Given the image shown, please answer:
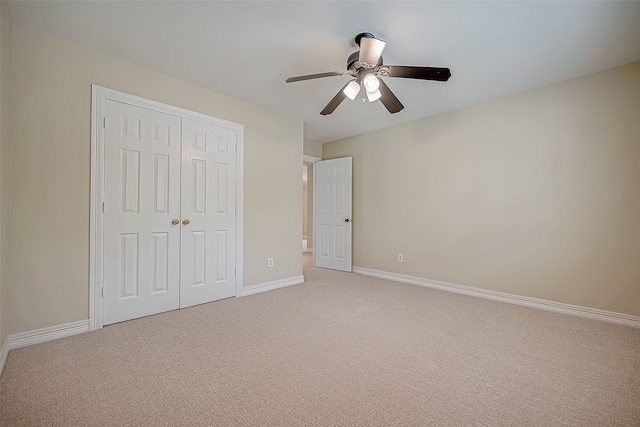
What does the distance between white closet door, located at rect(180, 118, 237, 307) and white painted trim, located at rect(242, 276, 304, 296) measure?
20 centimetres

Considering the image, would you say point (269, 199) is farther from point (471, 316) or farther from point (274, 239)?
point (471, 316)

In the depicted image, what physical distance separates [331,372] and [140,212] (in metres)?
2.25

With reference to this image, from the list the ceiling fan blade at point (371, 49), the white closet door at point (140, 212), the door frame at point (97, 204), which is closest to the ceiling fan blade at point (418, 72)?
the ceiling fan blade at point (371, 49)

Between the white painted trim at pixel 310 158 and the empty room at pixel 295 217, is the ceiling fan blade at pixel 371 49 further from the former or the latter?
the white painted trim at pixel 310 158

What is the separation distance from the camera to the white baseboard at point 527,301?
2.67 m

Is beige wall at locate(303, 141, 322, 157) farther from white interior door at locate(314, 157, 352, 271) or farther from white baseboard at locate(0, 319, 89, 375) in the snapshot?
white baseboard at locate(0, 319, 89, 375)

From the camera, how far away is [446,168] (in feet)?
12.7

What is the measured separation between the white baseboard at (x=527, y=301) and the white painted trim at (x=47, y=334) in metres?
3.71

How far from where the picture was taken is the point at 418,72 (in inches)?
81.0

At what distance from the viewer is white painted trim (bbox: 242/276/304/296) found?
3.54m

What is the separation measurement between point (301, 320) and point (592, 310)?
288 cm

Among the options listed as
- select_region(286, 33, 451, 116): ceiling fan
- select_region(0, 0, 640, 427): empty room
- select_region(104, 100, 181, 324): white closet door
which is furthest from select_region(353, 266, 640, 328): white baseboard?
select_region(104, 100, 181, 324): white closet door

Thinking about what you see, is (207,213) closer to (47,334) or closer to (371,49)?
(47,334)

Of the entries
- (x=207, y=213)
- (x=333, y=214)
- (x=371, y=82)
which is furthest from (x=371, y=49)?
(x=333, y=214)
